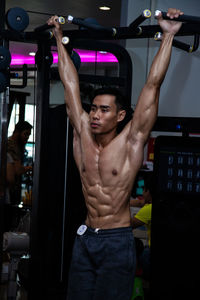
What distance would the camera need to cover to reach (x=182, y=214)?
94.2 inches

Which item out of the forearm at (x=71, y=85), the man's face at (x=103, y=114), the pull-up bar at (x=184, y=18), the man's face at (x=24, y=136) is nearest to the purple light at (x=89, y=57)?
the man's face at (x=24, y=136)

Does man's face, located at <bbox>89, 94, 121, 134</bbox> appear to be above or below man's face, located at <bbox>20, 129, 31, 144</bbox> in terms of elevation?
above

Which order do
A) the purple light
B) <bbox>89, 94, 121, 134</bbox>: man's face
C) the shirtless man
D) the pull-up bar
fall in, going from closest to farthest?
the pull-up bar < the shirtless man < <bbox>89, 94, 121, 134</bbox>: man's face < the purple light

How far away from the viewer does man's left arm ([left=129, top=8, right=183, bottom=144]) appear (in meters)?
2.02

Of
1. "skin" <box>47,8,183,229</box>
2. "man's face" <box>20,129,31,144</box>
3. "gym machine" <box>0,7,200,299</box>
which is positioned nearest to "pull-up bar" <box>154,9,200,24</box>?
"gym machine" <box>0,7,200,299</box>

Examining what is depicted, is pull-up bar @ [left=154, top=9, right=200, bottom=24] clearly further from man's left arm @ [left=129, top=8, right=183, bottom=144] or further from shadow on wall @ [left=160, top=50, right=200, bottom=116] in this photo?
shadow on wall @ [left=160, top=50, right=200, bottom=116]

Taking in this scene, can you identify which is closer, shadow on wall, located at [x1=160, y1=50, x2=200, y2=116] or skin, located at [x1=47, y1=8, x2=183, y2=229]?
skin, located at [x1=47, y1=8, x2=183, y2=229]

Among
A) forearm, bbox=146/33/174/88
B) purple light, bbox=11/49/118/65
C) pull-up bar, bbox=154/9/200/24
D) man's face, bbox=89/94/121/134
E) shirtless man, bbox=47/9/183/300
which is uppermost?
purple light, bbox=11/49/118/65

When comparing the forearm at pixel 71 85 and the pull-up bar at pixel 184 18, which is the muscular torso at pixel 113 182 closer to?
the forearm at pixel 71 85

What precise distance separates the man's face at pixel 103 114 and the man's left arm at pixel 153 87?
13cm

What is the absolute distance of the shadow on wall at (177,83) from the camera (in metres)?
3.27

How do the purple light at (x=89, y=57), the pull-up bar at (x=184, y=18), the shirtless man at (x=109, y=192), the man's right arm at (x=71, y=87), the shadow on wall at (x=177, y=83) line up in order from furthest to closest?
1. the purple light at (x=89, y=57)
2. the shadow on wall at (x=177, y=83)
3. the man's right arm at (x=71, y=87)
4. the shirtless man at (x=109, y=192)
5. the pull-up bar at (x=184, y=18)

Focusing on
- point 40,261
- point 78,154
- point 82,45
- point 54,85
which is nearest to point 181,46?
point 78,154

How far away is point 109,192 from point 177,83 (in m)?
1.39
